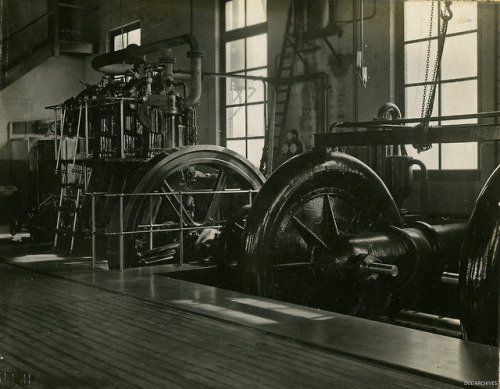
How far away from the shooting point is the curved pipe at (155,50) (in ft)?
27.2

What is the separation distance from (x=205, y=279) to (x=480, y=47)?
13.3ft

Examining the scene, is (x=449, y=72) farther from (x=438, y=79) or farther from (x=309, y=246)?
(x=309, y=246)

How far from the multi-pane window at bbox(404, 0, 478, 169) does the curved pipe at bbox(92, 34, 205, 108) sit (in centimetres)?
274

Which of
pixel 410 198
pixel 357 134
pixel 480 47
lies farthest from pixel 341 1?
pixel 357 134

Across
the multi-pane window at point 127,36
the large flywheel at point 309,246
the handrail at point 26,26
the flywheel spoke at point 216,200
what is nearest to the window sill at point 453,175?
the flywheel spoke at point 216,200

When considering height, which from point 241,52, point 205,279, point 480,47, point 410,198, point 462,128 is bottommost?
point 205,279

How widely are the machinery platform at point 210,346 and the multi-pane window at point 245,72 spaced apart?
6.23 meters

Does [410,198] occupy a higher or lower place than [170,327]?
higher

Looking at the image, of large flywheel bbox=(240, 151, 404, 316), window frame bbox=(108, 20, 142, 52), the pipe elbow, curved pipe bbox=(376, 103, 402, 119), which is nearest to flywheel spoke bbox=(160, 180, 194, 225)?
the pipe elbow

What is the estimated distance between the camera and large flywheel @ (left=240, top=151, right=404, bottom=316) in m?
4.50

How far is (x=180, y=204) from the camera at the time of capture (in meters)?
5.98

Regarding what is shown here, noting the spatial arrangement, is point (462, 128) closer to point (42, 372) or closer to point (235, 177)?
point (42, 372)

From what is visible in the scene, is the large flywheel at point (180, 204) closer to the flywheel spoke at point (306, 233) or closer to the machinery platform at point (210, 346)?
the flywheel spoke at point (306, 233)

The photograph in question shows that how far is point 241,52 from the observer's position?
35.2 ft
